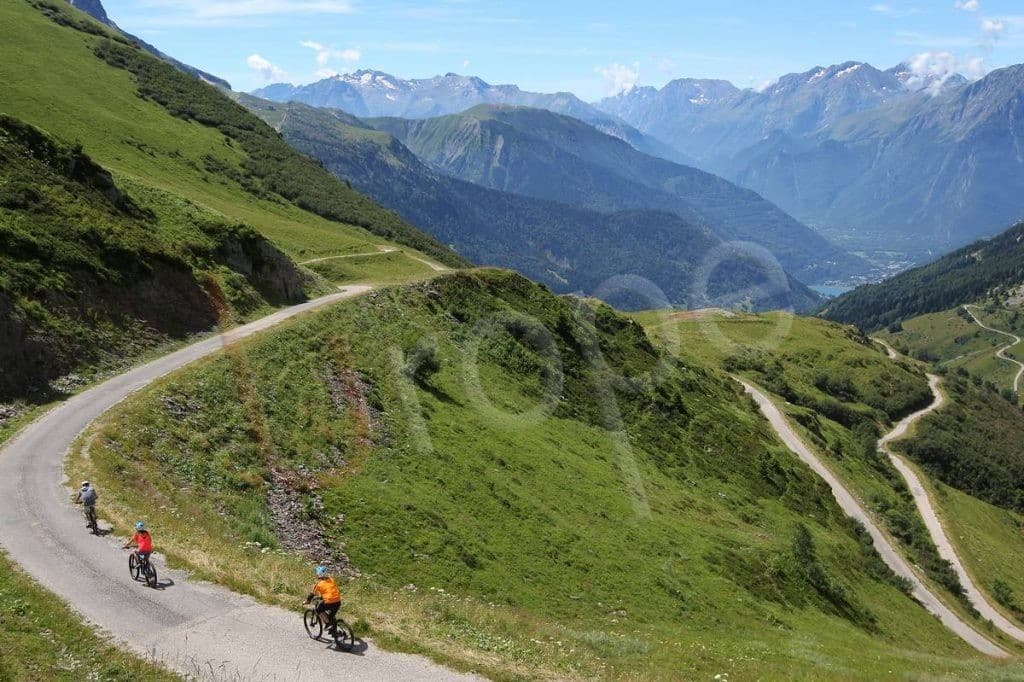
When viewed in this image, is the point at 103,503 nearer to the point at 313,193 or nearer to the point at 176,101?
the point at 313,193

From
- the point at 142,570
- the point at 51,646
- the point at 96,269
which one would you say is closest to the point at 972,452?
the point at 96,269

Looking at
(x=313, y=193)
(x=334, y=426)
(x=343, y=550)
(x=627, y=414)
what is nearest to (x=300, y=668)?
(x=343, y=550)

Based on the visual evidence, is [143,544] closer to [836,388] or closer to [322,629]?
[322,629]

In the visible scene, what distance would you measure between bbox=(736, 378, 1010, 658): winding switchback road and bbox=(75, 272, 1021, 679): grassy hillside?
8.20m

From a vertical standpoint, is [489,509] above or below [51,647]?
below

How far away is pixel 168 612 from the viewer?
66.6ft

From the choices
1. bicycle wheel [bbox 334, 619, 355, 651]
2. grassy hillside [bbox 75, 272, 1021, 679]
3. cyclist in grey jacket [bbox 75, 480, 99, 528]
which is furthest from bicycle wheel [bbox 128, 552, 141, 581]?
bicycle wheel [bbox 334, 619, 355, 651]

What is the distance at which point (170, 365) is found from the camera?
39562 millimetres

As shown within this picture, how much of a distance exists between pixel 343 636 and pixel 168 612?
16.1ft

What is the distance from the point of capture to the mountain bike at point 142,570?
2144cm

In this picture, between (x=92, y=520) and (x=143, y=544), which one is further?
(x=92, y=520)

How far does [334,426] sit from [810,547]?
3611 centimetres

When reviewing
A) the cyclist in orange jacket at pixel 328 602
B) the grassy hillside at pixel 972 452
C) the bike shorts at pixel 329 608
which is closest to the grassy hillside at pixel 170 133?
the cyclist in orange jacket at pixel 328 602

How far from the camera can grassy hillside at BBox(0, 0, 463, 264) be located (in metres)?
102
